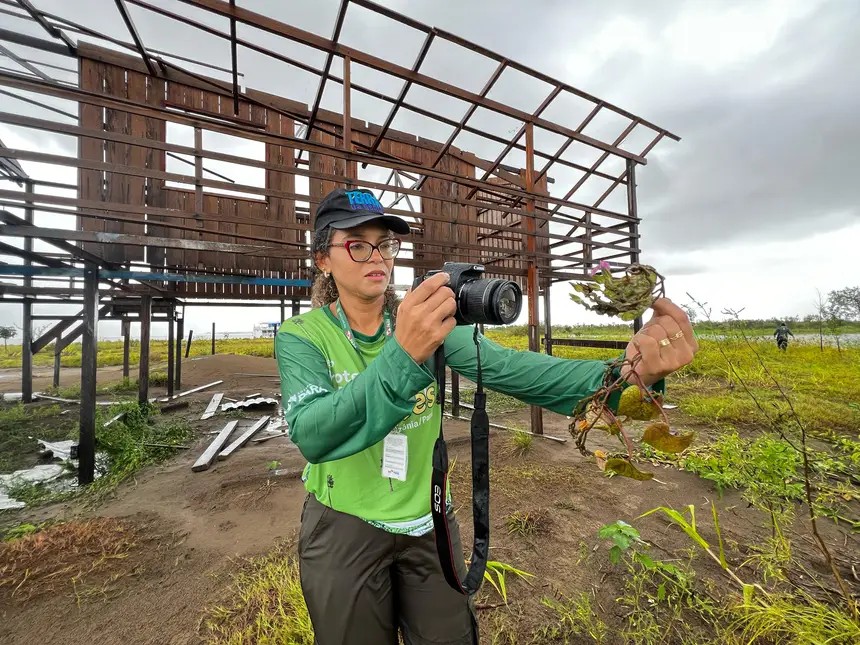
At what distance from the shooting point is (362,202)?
1.58 meters

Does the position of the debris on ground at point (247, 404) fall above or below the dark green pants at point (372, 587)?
below

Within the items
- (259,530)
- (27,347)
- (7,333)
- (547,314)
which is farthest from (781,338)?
(7,333)

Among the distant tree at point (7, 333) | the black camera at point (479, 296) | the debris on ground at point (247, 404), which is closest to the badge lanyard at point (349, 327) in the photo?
the black camera at point (479, 296)

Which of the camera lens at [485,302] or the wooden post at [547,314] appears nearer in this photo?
the camera lens at [485,302]

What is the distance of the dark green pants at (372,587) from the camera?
1.42m

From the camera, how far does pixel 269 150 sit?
771 cm

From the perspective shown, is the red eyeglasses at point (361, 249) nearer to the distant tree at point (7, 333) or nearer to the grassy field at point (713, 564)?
the grassy field at point (713, 564)

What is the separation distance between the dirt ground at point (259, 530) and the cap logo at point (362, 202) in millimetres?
2762

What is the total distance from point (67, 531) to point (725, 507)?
6.82 m

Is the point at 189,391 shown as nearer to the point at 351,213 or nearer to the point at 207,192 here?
the point at 207,192

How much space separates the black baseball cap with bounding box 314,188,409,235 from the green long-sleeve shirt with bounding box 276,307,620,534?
1.30ft

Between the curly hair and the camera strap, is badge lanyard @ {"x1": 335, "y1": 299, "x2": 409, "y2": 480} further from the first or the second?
the curly hair

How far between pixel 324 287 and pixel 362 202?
1.67 feet

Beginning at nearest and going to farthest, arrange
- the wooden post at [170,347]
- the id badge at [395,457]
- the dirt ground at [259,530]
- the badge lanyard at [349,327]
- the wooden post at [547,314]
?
the id badge at [395,457] → the badge lanyard at [349,327] → the dirt ground at [259,530] → the wooden post at [547,314] → the wooden post at [170,347]
